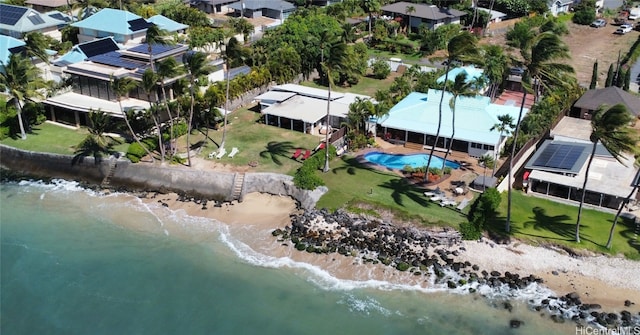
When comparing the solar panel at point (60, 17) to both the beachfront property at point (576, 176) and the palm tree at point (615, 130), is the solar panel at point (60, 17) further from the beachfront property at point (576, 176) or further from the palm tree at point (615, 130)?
the palm tree at point (615, 130)

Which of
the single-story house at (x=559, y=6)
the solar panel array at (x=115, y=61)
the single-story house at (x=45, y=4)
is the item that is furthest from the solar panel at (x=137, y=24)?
the single-story house at (x=559, y=6)

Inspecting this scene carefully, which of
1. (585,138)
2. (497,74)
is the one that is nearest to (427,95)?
(497,74)

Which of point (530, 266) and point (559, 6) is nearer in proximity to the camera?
point (530, 266)

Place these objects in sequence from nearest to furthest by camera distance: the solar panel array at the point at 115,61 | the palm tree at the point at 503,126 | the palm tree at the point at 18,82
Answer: the palm tree at the point at 503,126 < the palm tree at the point at 18,82 < the solar panel array at the point at 115,61

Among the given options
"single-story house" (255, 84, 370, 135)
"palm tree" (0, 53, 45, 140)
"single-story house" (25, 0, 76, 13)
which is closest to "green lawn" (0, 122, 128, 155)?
"palm tree" (0, 53, 45, 140)

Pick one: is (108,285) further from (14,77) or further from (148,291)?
(14,77)

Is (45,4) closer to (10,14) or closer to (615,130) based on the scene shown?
(10,14)

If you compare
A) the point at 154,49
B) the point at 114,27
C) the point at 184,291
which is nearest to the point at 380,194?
the point at 184,291
